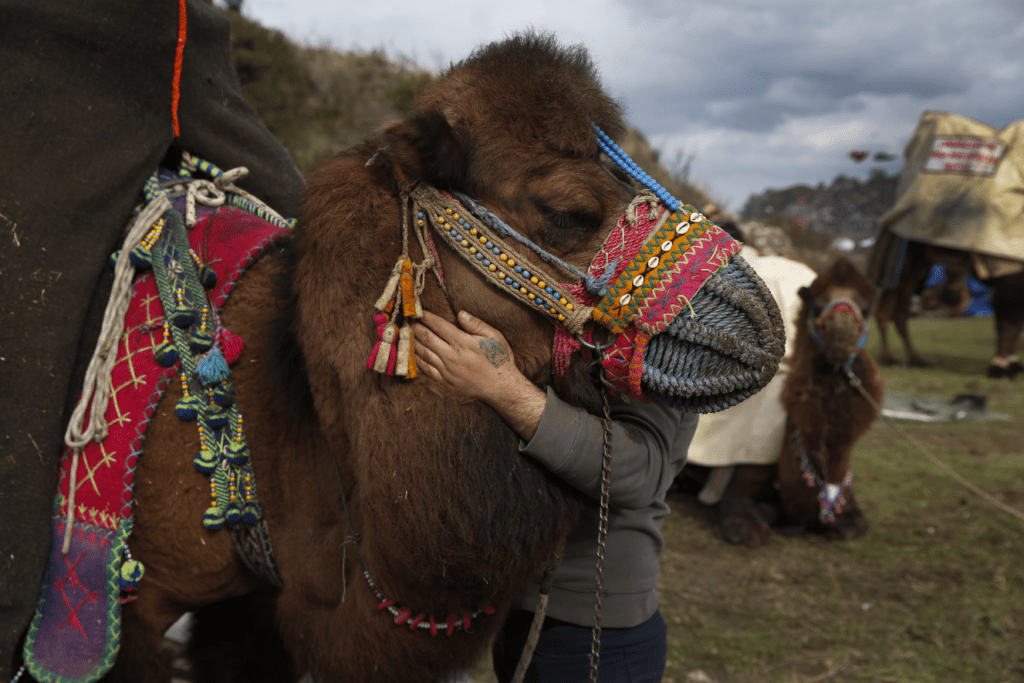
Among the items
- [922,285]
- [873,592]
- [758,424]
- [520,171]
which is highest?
[922,285]

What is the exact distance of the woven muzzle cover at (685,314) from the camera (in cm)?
151

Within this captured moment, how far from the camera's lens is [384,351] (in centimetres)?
152

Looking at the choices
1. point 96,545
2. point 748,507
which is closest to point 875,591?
point 748,507

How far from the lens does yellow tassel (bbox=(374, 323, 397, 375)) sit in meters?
1.52

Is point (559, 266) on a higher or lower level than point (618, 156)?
lower

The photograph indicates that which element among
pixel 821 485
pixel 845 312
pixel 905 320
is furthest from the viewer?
pixel 905 320

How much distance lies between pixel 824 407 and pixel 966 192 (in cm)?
816

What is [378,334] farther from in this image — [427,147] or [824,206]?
[824,206]

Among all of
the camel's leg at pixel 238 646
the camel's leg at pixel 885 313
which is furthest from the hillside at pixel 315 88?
the camel's leg at pixel 238 646

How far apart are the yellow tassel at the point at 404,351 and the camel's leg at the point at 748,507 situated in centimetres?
451

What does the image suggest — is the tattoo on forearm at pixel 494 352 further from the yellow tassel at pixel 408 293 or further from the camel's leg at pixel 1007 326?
the camel's leg at pixel 1007 326

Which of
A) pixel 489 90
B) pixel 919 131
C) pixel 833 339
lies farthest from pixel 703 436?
pixel 919 131

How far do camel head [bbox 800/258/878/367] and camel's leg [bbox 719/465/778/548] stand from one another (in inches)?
48.1

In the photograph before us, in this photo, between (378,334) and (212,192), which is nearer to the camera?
(378,334)
